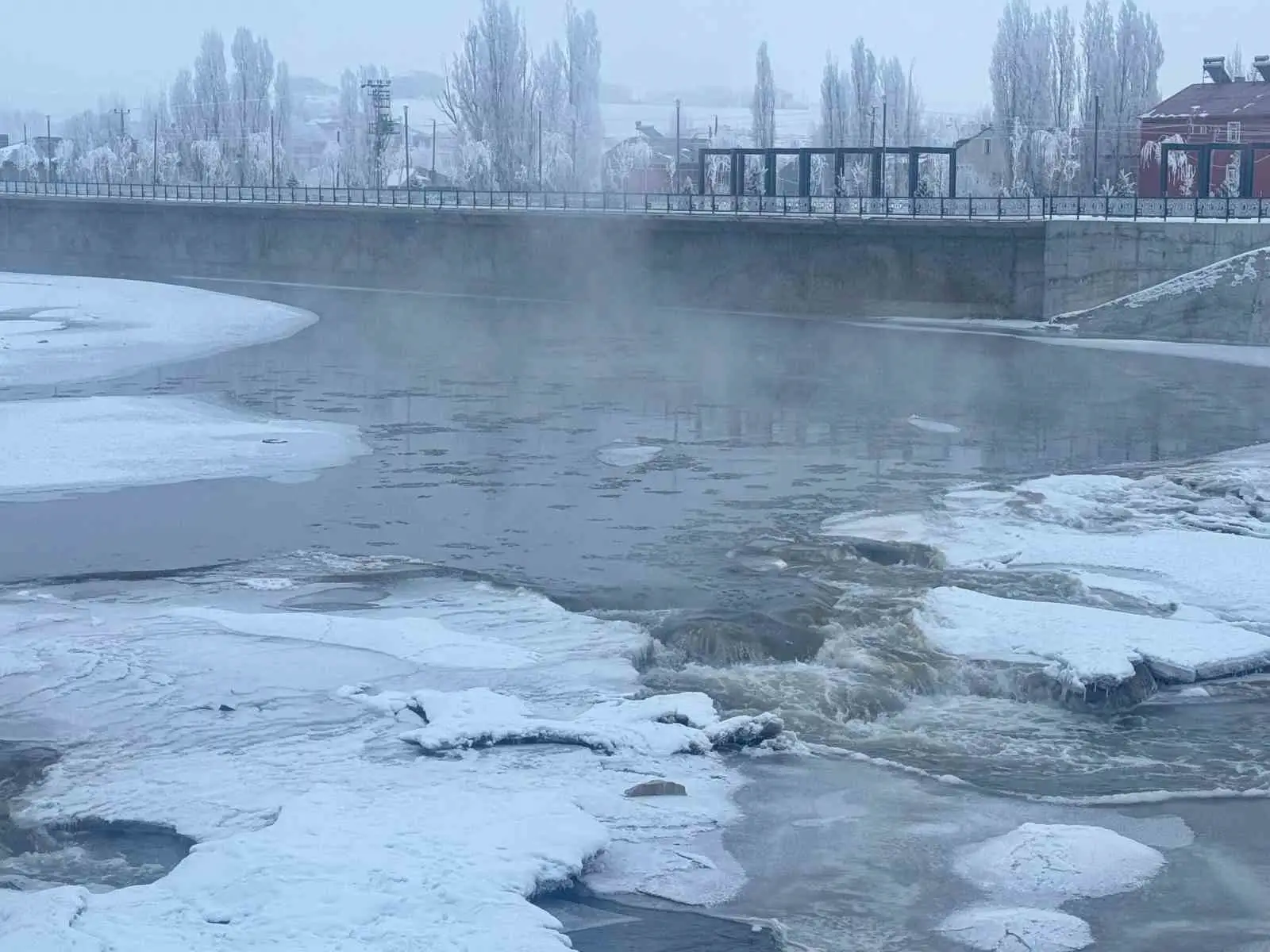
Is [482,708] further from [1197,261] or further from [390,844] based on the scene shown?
[1197,261]

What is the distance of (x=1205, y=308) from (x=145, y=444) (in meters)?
25.4

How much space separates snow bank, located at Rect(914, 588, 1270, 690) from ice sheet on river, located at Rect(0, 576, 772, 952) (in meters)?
2.69

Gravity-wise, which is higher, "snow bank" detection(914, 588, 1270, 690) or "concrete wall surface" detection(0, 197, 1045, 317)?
"concrete wall surface" detection(0, 197, 1045, 317)

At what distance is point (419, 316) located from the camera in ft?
146

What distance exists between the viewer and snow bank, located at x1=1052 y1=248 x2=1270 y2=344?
36.7m

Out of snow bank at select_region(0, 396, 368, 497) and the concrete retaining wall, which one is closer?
snow bank at select_region(0, 396, 368, 497)

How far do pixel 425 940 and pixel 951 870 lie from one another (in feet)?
10.1

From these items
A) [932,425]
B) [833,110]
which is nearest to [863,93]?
[833,110]

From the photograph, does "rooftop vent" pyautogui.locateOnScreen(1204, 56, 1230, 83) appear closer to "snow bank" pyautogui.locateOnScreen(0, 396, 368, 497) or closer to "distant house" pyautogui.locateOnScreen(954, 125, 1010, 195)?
"distant house" pyautogui.locateOnScreen(954, 125, 1010, 195)

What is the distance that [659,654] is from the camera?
1305cm

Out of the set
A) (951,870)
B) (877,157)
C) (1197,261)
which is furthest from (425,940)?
(877,157)

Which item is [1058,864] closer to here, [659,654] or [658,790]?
[658,790]

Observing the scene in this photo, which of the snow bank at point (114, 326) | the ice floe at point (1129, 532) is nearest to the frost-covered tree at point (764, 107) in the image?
the snow bank at point (114, 326)

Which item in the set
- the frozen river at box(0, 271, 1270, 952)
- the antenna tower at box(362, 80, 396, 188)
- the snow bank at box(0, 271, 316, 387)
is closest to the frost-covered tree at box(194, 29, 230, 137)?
the antenna tower at box(362, 80, 396, 188)
